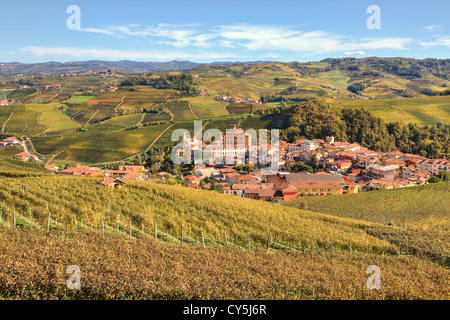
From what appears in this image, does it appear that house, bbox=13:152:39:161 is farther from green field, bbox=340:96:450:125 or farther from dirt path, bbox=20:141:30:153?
green field, bbox=340:96:450:125

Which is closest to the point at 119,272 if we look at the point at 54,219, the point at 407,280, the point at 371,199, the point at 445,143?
the point at 54,219

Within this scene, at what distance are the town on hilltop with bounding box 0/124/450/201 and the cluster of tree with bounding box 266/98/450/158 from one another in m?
5.10

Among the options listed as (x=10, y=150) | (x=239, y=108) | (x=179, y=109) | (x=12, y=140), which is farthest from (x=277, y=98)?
(x=10, y=150)

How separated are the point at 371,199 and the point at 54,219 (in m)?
34.7

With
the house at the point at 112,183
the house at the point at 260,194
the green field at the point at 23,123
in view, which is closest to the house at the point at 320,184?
the house at the point at 260,194

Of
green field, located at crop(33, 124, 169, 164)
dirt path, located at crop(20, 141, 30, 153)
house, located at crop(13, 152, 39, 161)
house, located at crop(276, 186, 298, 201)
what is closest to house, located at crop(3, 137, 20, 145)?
dirt path, located at crop(20, 141, 30, 153)

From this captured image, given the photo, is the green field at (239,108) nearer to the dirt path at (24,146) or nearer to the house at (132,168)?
the house at (132,168)

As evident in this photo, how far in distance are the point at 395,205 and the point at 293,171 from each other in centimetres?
2678

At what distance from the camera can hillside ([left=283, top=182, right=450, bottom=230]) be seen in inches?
1193

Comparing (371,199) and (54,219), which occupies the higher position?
(54,219)

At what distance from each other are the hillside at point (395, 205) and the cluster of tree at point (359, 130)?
43.8 metres

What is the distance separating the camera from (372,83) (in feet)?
614

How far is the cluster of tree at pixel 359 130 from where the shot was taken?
8038 centimetres
